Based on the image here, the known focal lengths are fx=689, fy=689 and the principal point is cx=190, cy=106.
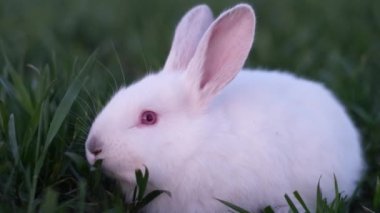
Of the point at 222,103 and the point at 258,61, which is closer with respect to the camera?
the point at 222,103

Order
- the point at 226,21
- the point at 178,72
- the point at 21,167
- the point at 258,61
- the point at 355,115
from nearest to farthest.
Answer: the point at 21,167
the point at 226,21
the point at 178,72
the point at 355,115
the point at 258,61

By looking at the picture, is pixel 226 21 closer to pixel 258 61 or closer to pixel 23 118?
pixel 23 118

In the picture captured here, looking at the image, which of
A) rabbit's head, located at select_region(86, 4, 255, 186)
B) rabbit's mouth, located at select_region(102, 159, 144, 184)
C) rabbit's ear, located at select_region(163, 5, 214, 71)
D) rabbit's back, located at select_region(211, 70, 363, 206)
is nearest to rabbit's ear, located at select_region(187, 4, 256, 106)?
rabbit's head, located at select_region(86, 4, 255, 186)

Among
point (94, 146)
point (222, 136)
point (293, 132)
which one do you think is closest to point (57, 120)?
point (94, 146)

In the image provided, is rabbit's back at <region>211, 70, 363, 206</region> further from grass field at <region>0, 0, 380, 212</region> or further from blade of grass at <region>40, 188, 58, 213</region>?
blade of grass at <region>40, 188, 58, 213</region>

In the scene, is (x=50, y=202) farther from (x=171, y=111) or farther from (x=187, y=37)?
(x=187, y=37)

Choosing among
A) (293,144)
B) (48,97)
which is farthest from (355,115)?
(48,97)

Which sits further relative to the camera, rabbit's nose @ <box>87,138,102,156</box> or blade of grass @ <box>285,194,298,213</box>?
rabbit's nose @ <box>87,138,102,156</box>
